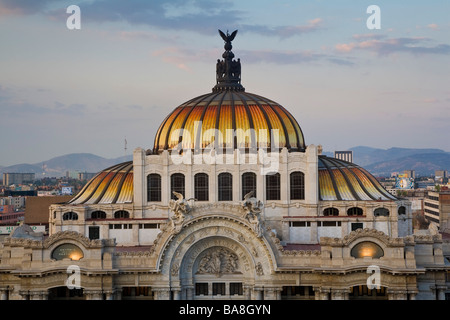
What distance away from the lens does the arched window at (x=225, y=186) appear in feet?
370

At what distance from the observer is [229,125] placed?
375 feet

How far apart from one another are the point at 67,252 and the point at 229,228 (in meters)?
18.1

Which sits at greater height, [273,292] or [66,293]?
[66,293]

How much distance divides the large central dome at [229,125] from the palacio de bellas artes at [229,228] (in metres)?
0.15

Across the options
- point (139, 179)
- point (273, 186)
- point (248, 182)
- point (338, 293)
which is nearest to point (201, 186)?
point (248, 182)

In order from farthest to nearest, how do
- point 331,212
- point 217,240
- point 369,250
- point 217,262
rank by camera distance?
point 331,212 → point 217,262 → point 217,240 → point 369,250

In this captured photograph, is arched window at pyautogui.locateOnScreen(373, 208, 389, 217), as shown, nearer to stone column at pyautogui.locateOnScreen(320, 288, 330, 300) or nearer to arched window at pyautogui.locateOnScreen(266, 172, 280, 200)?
arched window at pyautogui.locateOnScreen(266, 172, 280, 200)

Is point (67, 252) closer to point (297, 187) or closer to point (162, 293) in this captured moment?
point (162, 293)

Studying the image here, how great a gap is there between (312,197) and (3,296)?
3904 centimetres

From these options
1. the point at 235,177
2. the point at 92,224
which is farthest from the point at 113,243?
the point at 235,177

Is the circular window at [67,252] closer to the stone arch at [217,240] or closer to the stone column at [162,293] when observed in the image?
the stone arch at [217,240]

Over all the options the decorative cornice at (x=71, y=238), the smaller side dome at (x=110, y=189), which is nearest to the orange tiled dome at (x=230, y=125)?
the smaller side dome at (x=110, y=189)

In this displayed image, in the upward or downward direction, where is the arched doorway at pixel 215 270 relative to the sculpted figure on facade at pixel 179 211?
downward

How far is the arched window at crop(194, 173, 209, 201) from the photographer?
113 m
